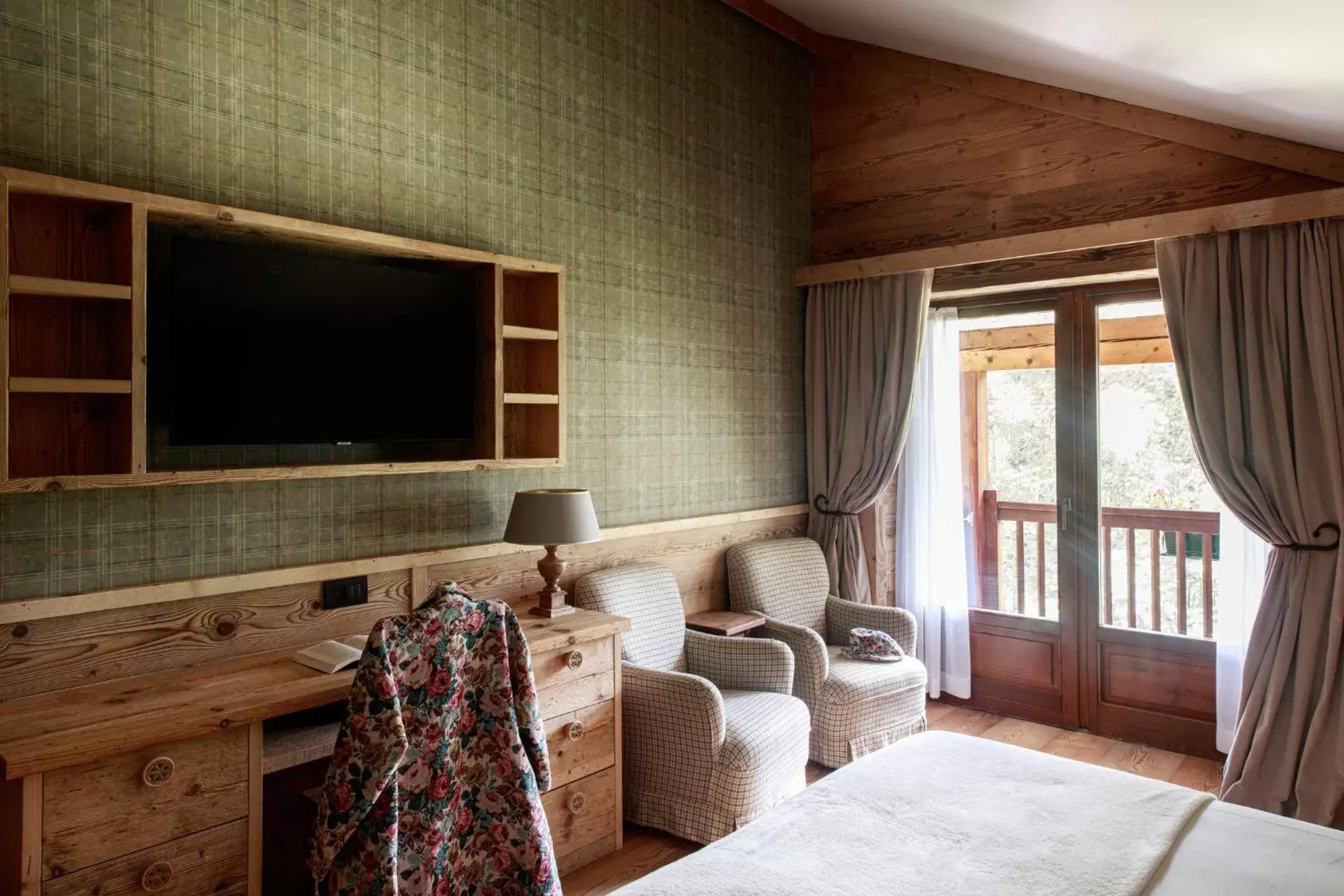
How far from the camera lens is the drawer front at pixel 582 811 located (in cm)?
271

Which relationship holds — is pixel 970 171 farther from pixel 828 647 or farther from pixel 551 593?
pixel 551 593

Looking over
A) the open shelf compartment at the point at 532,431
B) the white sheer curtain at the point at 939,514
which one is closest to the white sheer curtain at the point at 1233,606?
the white sheer curtain at the point at 939,514

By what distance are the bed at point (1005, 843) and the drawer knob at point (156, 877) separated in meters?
1.03

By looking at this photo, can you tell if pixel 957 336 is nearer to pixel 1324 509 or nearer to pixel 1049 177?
pixel 1049 177

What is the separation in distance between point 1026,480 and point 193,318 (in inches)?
143

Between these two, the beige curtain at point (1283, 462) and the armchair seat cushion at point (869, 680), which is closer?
the beige curtain at point (1283, 462)

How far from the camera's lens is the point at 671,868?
168cm

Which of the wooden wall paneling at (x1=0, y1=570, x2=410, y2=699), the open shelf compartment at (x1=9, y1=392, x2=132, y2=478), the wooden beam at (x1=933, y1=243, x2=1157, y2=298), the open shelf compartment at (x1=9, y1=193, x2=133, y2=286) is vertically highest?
the wooden beam at (x1=933, y1=243, x2=1157, y2=298)

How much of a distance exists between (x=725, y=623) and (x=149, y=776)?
7.55 feet

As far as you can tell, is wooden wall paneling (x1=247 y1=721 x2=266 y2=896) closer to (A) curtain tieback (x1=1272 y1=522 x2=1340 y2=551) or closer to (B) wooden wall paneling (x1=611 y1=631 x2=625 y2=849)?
(B) wooden wall paneling (x1=611 y1=631 x2=625 y2=849)

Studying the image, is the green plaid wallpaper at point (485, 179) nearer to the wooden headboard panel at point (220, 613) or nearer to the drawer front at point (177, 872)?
the wooden headboard panel at point (220, 613)

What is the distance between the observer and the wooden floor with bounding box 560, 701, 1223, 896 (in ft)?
9.10

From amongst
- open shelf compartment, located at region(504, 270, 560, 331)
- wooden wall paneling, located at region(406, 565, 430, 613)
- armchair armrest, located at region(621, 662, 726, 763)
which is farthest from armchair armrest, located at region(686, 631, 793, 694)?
open shelf compartment, located at region(504, 270, 560, 331)

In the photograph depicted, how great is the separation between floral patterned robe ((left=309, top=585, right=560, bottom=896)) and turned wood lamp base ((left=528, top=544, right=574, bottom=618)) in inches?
31.0
